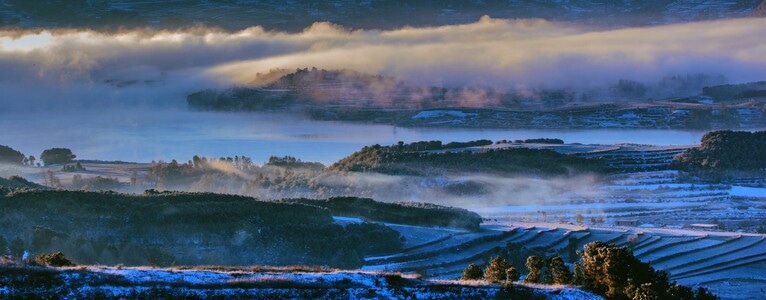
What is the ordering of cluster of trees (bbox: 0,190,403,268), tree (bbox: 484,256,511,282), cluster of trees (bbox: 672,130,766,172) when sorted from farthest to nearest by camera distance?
cluster of trees (bbox: 672,130,766,172), cluster of trees (bbox: 0,190,403,268), tree (bbox: 484,256,511,282)

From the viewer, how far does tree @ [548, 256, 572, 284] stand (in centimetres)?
3869

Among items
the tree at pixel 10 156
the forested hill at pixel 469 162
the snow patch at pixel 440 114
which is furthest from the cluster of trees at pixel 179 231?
the snow patch at pixel 440 114

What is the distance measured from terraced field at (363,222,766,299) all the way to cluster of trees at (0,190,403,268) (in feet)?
6.81

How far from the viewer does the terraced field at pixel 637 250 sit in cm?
5441

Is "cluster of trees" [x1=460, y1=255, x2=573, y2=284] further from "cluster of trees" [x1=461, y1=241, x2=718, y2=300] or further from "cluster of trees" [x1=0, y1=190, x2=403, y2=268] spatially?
"cluster of trees" [x1=0, y1=190, x2=403, y2=268]

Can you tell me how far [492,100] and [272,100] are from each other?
29477mm

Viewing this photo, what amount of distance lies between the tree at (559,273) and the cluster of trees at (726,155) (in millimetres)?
57321

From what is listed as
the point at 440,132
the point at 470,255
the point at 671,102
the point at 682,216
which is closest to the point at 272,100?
the point at 440,132

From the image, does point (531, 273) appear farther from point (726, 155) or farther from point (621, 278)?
point (726, 155)

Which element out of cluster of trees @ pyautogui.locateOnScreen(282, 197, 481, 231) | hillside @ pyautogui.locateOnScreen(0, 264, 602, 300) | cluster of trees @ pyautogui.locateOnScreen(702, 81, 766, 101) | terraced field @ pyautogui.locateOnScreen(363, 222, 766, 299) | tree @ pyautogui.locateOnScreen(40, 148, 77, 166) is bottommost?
terraced field @ pyautogui.locateOnScreen(363, 222, 766, 299)

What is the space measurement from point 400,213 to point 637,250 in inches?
487

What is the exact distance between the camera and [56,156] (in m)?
102

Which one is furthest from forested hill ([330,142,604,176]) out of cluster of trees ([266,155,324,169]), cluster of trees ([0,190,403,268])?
cluster of trees ([0,190,403,268])

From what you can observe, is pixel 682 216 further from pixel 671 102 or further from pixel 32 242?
pixel 671 102
